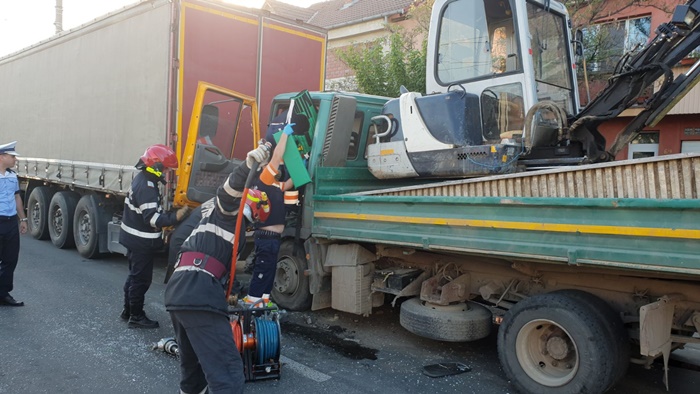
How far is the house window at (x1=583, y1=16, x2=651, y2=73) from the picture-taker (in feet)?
36.4

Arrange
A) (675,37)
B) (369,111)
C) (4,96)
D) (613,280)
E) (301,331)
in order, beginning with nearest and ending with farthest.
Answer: (613,280)
(675,37)
(301,331)
(369,111)
(4,96)

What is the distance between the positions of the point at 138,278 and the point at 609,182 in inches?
168

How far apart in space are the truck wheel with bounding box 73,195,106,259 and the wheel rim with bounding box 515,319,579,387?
6.92m

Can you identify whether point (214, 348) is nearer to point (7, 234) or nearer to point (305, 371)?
point (305, 371)

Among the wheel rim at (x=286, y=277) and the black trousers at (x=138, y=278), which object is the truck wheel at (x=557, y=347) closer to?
the wheel rim at (x=286, y=277)

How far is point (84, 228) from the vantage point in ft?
29.0

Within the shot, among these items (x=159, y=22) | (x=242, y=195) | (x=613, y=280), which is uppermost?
(x=159, y=22)

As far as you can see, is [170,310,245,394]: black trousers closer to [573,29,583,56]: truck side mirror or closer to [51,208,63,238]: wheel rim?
[573,29,583,56]: truck side mirror

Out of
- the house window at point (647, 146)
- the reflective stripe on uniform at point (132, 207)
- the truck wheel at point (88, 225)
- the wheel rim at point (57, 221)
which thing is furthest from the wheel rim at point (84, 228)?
the house window at point (647, 146)

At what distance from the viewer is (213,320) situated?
9.55ft

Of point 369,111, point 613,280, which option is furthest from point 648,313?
point 369,111

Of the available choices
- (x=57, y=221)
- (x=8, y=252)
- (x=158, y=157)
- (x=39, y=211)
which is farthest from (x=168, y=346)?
(x=39, y=211)

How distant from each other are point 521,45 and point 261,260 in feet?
10.8

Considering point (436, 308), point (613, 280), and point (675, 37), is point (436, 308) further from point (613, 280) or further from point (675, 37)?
point (675, 37)
